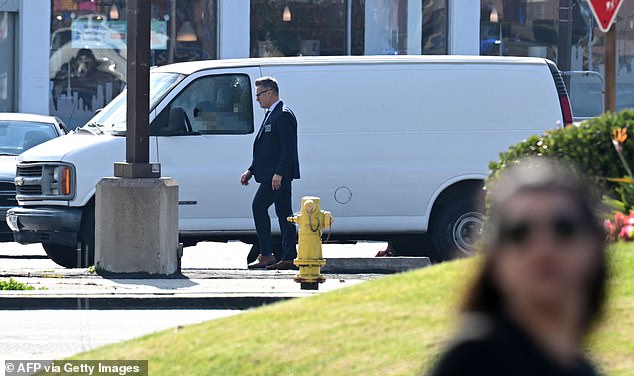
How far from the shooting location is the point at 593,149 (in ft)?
28.6

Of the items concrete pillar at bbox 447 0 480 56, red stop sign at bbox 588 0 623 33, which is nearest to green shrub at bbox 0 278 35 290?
red stop sign at bbox 588 0 623 33

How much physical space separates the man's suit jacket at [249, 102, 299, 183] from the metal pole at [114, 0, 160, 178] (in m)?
1.22

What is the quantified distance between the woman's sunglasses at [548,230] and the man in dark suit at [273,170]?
11200mm

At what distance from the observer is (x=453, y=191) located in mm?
14281

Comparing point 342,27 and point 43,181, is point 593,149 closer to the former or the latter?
point 43,181

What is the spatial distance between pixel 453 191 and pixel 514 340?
40.1 feet

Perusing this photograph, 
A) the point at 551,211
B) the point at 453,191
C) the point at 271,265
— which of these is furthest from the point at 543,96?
the point at 551,211

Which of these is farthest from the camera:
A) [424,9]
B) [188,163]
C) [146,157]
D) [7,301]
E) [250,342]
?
[424,9]

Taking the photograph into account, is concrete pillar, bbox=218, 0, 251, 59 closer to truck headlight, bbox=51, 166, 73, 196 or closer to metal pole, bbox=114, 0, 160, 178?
truck headlight, bbox=51, 166, 73, 196

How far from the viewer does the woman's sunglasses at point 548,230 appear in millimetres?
2072

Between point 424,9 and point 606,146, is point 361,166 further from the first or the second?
point 424,9

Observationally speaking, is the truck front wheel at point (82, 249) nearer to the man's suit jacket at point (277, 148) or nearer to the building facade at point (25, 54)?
the man's suit jacket at point (277, 148)

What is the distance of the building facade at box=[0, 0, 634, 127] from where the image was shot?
26297 mm

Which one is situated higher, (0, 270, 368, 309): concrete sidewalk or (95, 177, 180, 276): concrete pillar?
(95, 177, 180, 276): concrete pillar
